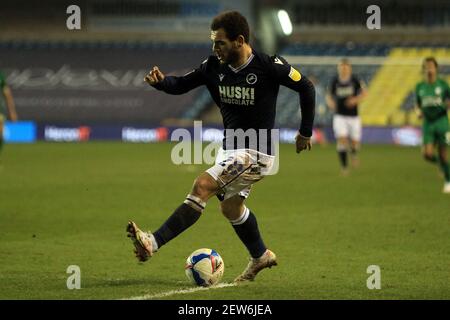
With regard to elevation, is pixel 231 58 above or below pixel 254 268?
above

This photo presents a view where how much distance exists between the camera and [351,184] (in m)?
18.3

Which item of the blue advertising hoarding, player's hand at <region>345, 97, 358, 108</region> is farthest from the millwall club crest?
the blue advertising hoarding

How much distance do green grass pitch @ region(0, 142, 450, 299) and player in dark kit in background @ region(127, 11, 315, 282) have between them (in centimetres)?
65

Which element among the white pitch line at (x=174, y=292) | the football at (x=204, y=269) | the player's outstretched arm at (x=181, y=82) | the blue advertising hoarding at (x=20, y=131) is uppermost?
the blue advertising hoarding at (x=20, y=131)

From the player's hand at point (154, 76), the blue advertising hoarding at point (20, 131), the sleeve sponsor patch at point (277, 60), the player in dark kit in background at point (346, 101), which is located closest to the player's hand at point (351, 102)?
the player in dark kit in background at point (346, 101)

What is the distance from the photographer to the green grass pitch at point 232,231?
8.02 m

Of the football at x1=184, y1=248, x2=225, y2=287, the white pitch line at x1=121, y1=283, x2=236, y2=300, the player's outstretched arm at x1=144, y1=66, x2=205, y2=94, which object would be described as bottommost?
the white pitch line at x1=121, y1=283, x2=236, y2=300

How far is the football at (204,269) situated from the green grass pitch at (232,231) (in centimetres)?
20

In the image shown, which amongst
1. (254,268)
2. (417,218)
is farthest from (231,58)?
(417,218)

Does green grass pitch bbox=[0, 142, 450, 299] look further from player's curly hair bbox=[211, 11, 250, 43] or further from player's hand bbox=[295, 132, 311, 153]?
player's curly hair bbox=[211, 11, 250, 43]

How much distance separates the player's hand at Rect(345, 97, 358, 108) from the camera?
2125 cm

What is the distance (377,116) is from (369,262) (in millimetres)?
26387

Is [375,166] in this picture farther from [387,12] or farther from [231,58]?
[387,12]

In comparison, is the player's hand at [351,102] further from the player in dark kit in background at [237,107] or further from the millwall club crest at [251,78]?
the millwall club crest at [251,78]
